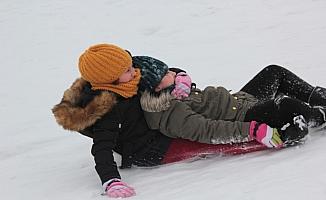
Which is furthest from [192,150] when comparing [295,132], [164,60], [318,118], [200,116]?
[164,60]

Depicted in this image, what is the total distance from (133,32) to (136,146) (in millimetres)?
3811

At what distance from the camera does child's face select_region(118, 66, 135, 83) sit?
3.14m

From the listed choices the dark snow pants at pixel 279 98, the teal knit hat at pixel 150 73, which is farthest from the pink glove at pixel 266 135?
the teal knit hat at pixel 150 73

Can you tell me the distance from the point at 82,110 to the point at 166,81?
0.52 m

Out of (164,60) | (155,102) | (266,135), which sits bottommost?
(164,60)

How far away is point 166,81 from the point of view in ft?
10.8

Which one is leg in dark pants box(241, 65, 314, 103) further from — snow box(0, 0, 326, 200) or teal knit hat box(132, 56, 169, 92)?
teal knit hat box(132, 56, 169, 92)

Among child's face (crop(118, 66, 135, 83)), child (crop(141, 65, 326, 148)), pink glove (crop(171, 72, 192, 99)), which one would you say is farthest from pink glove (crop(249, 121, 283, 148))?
child's face (crop(118, 66, 135, 83))

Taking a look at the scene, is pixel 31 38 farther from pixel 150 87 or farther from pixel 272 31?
pixel 150 87

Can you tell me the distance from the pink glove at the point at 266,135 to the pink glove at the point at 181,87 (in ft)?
1.49

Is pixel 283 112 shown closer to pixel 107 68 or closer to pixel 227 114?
pixel 227 114

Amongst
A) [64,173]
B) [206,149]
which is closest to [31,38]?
[64,173]

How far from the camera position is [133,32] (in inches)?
272

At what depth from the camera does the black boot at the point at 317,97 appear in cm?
335
